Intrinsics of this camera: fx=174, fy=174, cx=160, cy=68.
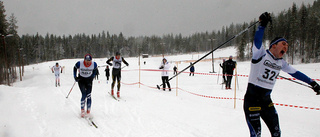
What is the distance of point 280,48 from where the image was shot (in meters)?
2.94

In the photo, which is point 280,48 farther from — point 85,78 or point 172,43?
point 172,43

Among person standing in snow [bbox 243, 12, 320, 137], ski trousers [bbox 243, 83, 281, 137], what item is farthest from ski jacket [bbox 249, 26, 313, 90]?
ski trousers [bbox 243, 83, 281, 137]

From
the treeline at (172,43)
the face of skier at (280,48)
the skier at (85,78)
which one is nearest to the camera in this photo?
the face of skier at (280,48)

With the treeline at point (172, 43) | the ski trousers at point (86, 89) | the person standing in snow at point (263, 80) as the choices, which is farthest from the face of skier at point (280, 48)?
the treeline at point (172, 43)

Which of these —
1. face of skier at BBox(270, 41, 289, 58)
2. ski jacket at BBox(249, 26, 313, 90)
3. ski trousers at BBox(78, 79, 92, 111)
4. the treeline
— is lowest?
ski trousers at BBox(78, 79, 92, 111)

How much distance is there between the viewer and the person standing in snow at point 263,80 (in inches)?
116

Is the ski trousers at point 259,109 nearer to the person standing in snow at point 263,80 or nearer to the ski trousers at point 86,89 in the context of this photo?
the person standing in snow at point 263,80

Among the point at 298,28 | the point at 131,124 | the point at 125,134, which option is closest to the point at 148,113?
the point at 131,124

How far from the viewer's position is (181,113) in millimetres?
6273

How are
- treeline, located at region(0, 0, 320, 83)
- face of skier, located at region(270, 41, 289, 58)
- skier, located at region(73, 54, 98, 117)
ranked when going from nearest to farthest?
face of skier, located at region(270, 41, 289, 58), skier, located at region(73, 54, 98, 117), treeline, located at region(0, 0, 320, 83)

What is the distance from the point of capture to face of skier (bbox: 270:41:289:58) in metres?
2.93

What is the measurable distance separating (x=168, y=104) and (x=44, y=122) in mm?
4567

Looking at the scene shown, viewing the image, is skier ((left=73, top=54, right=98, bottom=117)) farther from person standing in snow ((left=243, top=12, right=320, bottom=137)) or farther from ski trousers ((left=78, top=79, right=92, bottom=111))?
person standing in snow ((left=243, top=12, right=320, bottom=137))

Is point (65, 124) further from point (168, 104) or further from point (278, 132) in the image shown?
point (278, 132)
